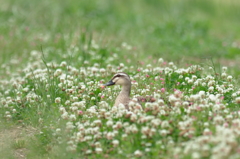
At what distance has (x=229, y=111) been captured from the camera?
6.71 metres

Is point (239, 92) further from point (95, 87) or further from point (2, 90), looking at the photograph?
point (2, 90)

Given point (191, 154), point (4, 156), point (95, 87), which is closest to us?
point (191, 154)

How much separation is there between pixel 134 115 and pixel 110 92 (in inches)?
86.9

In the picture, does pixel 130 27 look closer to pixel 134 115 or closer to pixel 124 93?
pixel 124 93

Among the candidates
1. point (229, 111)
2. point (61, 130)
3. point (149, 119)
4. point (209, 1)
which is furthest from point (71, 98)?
point (209, 1)

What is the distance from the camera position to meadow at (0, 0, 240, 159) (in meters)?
6.02

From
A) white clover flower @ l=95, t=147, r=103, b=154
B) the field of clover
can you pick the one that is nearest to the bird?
the field of clover

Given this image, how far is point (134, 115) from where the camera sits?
6227 millimetres

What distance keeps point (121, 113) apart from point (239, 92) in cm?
222

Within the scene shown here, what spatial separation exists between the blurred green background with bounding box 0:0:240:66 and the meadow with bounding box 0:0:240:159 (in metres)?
0.05

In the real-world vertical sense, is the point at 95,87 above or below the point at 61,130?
above

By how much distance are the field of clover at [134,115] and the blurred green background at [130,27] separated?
3110mm

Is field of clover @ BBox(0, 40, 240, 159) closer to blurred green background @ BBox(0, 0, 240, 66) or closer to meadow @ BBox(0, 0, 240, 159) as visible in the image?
meadow @ BBox(0, 0, 240, 159)

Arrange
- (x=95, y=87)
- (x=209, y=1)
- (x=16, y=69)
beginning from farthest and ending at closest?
(x=209, y=1), (x=16, y=69), (x=95, y=87)
